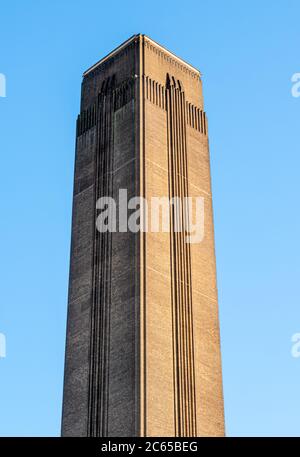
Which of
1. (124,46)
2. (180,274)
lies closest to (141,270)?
(180,274)

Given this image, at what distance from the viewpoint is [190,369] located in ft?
188

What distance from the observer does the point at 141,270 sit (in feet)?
187

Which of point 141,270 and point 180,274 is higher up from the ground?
point 180,274

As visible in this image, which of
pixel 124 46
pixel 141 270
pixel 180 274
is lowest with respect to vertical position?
pixel 141 270

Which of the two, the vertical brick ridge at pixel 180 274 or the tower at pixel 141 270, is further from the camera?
the vertical brick ridge at pixel 180 274

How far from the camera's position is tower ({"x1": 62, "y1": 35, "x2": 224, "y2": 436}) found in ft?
180

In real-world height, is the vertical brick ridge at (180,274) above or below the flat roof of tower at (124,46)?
below

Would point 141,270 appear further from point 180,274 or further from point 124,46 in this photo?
point 124,46

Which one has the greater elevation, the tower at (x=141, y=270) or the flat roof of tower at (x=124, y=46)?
the flat roof of tower at (x=124, y=46)

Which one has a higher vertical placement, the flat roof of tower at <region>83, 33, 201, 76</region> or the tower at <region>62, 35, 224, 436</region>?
the flat roof of tower at <region>83, 33, 201, 76</region>

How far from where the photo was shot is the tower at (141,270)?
54969 mm

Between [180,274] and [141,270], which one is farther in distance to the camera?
[180,274]

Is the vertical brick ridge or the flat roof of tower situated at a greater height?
the flat roof of tower

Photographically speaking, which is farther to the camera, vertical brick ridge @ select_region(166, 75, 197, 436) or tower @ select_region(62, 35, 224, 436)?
vertical brick ridge @ select_region(166, 75, 197, 436)
